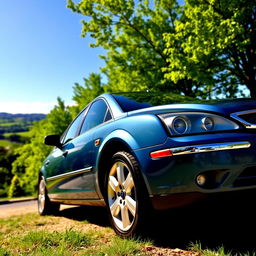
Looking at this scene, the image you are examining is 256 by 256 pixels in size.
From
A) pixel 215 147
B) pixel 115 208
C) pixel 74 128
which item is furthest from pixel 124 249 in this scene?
pixel 74 128

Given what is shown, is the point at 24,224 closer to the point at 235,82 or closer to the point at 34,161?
the point at 235,82

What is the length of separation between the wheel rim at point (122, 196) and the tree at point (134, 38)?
11363 mm

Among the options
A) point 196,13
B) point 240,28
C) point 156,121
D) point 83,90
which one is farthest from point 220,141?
point 83,90

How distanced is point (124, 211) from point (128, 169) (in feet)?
1.35

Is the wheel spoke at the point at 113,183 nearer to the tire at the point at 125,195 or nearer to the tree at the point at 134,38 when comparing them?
the tire at the point at 125,195

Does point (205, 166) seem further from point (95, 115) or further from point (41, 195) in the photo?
point (41, 195)

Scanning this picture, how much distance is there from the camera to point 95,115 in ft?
13.1

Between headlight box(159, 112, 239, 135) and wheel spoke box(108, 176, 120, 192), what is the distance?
2.74ft

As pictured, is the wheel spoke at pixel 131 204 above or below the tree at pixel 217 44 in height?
below

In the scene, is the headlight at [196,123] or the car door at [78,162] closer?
the headlight at [196,123]

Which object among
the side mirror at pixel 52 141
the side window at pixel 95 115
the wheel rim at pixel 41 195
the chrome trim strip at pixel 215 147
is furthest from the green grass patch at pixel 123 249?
the wheel rim at pixel 41 195

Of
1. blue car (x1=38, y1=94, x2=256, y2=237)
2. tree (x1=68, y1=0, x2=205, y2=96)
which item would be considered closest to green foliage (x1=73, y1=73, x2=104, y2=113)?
tree (x1=68, y1=0, x2=205, y2=96)

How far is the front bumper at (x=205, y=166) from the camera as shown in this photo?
7.22ft

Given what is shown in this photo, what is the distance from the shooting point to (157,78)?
14.5m
